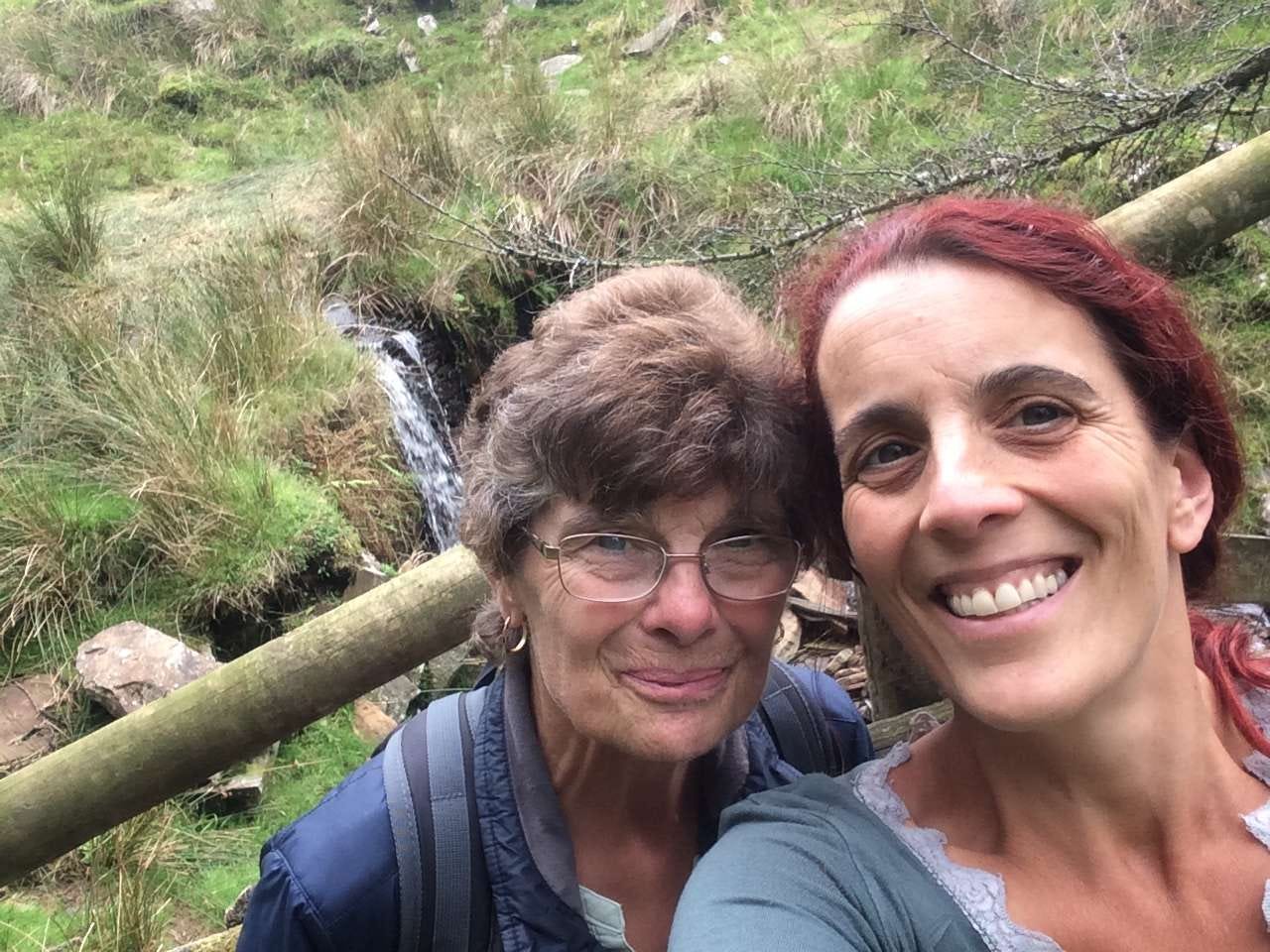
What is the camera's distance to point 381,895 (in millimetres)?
1360

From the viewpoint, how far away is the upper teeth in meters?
1.12

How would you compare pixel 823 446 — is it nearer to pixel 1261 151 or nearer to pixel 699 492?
pixel 699 492

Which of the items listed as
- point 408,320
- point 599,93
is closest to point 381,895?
point 408,320

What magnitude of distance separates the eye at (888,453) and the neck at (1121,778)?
1.25 feet

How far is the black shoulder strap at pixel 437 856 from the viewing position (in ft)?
4.52

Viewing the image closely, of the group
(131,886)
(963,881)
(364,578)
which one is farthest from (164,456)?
(963,881)

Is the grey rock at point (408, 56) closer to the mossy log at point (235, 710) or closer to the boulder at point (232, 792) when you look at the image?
the boulder at point (232, 792)

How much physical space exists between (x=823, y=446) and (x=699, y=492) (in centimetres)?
19

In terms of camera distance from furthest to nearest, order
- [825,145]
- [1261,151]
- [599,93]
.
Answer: [599,93] → [825,145] → [1261,151]

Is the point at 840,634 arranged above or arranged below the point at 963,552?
below

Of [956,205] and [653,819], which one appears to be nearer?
[956,205]

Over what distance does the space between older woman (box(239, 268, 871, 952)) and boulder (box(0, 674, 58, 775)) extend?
3.05m

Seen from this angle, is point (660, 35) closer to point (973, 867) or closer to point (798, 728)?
point (798, 728)

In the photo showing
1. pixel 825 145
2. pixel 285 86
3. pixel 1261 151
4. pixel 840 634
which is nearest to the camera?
pixel 1261 151
